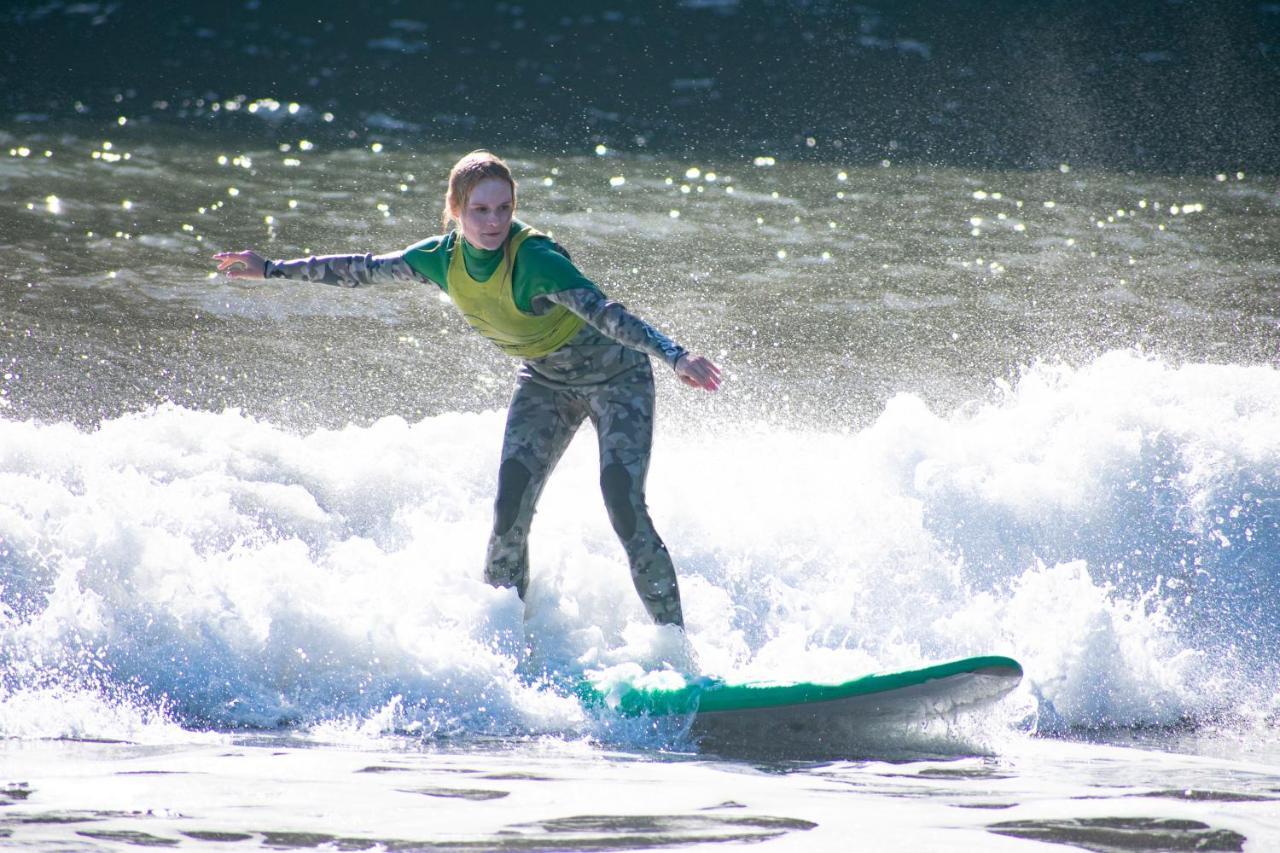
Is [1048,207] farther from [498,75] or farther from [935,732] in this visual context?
[935,732]

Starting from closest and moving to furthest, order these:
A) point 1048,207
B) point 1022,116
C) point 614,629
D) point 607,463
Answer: point 607,463, point 614,629, point 1048,207, point 1022,116

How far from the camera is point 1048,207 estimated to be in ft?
44.0

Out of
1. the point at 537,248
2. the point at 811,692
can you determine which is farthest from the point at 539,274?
the point at 811,692

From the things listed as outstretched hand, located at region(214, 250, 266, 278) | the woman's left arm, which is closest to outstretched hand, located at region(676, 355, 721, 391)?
the woman's left arm

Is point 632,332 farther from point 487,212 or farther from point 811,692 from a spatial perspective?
point 811,692

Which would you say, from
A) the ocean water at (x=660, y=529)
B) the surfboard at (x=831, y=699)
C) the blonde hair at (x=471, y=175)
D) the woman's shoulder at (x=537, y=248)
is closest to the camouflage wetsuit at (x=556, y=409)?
the woman's shoulder at (x=537, y=248)

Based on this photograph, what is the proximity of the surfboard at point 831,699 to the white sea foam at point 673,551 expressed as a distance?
0.34 feet

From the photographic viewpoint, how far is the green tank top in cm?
461

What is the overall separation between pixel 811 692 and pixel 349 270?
7.18ft

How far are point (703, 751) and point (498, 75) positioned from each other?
1428cm

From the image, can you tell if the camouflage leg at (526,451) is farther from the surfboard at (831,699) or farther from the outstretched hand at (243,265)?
the outstretched hand at (243,265)

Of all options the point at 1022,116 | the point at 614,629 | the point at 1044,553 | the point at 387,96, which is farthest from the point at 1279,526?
the point at 387,96

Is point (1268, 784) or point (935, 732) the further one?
point (935, 732)

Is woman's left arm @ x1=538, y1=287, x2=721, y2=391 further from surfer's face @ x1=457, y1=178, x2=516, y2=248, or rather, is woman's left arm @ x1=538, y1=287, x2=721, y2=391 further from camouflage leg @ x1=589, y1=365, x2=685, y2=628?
camouflage leg @ x1=589, y1=365, x2=685, y2=628
